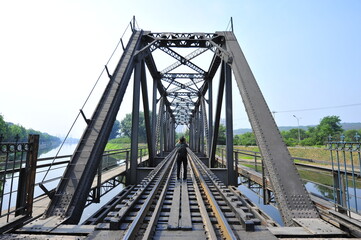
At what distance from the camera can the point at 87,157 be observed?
166 inches

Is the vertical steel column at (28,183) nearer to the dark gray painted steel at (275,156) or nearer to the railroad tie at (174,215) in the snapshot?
the railroad tie at (174,215)

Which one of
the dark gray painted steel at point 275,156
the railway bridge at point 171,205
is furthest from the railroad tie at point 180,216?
the dark gray painted steel at point 275,156

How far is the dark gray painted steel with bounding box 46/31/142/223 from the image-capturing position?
11.4 feet

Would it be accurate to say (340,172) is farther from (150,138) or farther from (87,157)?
(150,138)

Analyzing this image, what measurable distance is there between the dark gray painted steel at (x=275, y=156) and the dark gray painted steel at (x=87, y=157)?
13.2ft

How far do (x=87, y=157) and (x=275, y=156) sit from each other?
4363mm

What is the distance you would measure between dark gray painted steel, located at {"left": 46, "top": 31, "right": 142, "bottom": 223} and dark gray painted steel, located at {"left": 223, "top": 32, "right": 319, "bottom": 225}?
4.03 m

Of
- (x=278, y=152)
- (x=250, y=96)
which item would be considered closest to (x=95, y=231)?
(x=278, y=152)

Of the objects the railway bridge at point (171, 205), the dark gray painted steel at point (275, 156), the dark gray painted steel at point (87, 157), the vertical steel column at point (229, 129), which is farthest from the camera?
the vertical steel column at point (229, 129)

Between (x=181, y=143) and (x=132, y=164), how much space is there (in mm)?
2828

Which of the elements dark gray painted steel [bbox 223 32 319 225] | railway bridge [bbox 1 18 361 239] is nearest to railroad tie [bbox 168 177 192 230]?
railway bridge [bbox 1 18 361 239]

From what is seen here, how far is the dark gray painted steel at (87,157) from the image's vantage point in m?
3.48

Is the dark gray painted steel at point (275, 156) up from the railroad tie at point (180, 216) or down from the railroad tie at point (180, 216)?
up

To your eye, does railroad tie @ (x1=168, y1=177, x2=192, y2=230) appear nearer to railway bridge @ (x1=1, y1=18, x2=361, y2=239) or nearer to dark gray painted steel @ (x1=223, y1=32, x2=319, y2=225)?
railway bridge @ (x1=1, y1=18, x2=361, y2=239)
